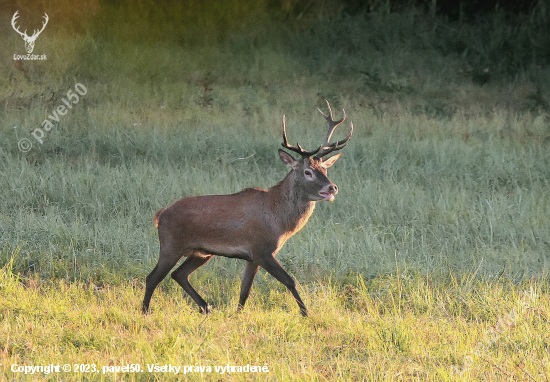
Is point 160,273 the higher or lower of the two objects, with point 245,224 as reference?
lower

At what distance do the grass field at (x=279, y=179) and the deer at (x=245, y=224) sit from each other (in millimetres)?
371

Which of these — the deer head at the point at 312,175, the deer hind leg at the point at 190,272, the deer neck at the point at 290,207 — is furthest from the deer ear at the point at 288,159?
the deer hind leg at the point at 190,272

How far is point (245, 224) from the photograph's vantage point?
6.32 metres

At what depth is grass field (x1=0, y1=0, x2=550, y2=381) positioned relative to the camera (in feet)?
17.2

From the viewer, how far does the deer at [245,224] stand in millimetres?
6297

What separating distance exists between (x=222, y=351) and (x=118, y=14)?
15815 mm

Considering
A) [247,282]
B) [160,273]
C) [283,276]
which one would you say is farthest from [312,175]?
[160,273]

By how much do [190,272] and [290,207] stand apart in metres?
1.17

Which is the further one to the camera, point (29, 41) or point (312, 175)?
point (29, 41)

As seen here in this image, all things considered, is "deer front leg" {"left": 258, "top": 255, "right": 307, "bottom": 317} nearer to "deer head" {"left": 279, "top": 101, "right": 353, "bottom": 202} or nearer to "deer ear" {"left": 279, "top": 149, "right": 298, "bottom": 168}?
"deer head" {"left": 279, "top": 101, "right": 353, "bottom": 202}

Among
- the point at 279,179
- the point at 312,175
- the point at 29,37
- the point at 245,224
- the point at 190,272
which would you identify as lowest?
the point at 279,179

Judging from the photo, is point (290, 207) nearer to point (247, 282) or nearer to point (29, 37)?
point (247, 282)

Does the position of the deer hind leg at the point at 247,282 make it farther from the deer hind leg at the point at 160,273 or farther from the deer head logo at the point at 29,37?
the deer head logo at the point at 29,37

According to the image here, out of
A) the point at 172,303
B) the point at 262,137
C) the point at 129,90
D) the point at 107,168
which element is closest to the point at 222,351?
the point at 172,303
